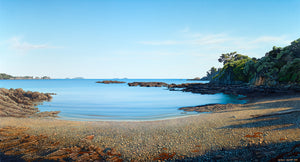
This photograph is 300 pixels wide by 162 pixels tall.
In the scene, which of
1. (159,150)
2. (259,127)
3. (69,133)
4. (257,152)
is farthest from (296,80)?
(69,133)

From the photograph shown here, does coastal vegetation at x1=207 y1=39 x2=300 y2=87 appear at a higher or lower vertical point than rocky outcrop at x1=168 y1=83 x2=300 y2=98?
higher

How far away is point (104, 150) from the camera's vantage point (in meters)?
8.73

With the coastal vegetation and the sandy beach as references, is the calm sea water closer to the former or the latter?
the sandy beach

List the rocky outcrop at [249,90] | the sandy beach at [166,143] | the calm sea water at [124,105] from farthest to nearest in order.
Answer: the rocky outcrop at [249,90], the calm sea water at [124,105], the sandy beach at [166,143]

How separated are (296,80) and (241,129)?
124 ft

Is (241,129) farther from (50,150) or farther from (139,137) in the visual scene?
(50,150)

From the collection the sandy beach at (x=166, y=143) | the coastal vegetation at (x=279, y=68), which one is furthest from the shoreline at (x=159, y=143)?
the coastal vegetation at (x=279, y=68)

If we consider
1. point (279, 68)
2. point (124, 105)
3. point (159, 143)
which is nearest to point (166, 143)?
point (159, 143)

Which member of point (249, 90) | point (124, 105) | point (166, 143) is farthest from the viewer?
point (249, 90)

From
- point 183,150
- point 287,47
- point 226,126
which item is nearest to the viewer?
point 183,150

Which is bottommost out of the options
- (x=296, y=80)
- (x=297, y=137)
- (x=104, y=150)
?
(x=104, y=150)

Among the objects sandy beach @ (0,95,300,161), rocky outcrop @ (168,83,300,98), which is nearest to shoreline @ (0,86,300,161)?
sandy beach @ (0,95,300,161)

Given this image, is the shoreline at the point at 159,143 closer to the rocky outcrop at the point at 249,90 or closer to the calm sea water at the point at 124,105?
the calm sea water at the point at 124,105

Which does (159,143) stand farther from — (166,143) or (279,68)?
(279,68)
